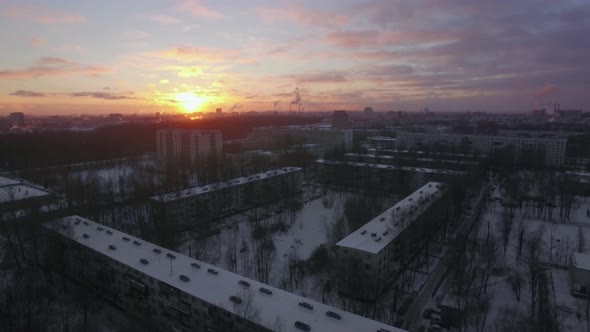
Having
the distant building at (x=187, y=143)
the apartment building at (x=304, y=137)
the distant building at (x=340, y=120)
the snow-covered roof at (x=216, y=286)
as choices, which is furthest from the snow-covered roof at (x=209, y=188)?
the distant building at (x=340, y=120)

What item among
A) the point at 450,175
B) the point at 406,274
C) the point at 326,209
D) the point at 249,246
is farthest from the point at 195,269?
the point at 450,175

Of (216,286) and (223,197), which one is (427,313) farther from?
(223,197)

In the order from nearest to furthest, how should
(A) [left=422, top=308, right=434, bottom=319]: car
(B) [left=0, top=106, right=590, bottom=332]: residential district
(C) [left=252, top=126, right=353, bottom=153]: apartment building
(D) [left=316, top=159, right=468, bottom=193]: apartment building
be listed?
(B) [left=0, top=106, right=590, bottom=332]: residential district < (A) [left=422, top=308, right=434, bottom=319]: car < (D) [left=316, top=159, right=468, bottom=193]: apartment building < (C) [left=252, top=126, right=353, bottom=153]: apartment building

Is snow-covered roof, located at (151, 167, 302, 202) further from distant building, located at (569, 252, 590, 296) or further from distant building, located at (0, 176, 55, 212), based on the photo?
distant building, located at (569, 252, 590, 296)

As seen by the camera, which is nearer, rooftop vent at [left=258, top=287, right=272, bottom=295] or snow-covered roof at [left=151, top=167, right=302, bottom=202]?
rooftop vent at [left=258, top=287, right=272, bottom=295]

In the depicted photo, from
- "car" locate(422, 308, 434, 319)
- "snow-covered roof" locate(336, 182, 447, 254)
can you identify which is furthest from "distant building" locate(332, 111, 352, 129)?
"car" locate(422, 308, 434, 319)

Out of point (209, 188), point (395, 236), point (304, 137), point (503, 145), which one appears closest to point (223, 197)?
point (209, 188)

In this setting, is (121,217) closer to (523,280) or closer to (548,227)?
(523,280)
